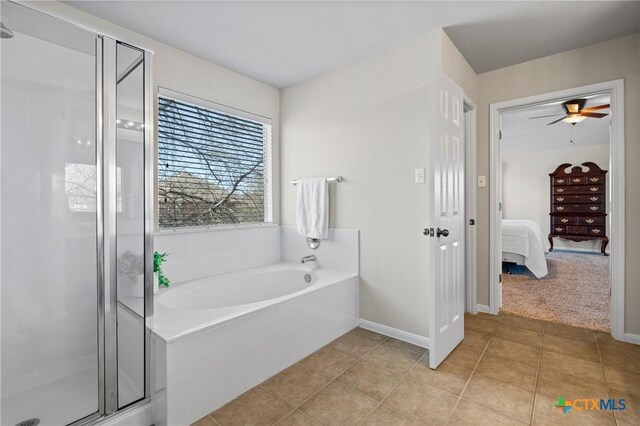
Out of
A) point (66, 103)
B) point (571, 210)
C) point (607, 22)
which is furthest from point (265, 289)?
point (571, 210)

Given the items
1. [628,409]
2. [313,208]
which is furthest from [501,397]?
[313,208]

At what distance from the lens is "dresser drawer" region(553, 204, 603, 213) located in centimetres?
574

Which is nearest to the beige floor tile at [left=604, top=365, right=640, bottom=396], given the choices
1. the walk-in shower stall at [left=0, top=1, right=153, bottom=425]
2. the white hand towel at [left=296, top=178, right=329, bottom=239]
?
the white hand towel at [left=296, top=178, right=329, bottom=239]

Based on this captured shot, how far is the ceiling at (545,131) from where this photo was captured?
415cm

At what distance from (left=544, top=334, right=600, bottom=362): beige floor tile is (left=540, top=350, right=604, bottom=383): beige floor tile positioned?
2.7 inches

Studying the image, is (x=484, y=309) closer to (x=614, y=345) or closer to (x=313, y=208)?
(x=614, y=345)

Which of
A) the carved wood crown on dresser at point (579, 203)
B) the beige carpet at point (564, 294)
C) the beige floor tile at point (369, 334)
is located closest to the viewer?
the beige floor tile at point (369, 334)

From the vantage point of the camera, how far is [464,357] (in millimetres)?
2078

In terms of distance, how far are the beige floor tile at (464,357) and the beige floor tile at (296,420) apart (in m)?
1.03

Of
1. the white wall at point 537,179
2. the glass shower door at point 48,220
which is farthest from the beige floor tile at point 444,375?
the white wall at point 537,179

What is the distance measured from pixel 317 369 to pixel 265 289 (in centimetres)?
105

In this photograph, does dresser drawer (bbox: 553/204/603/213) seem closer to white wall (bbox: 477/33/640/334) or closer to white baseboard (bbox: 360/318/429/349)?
white wall (bbox: 477/33/640/334)

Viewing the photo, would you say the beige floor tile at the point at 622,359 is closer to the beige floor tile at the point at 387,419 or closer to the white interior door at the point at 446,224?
the white interior door at the point at 446,224

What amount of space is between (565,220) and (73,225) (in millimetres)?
7664
